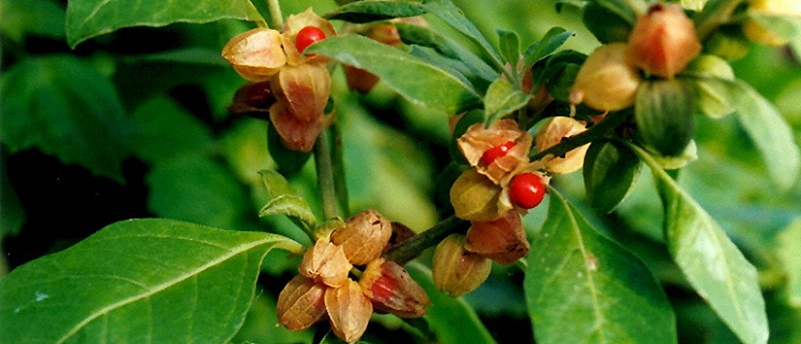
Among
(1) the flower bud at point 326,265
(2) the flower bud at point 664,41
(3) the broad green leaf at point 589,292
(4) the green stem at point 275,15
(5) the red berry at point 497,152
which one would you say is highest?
(2) the flower bud at point 664,41

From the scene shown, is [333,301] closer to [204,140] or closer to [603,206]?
[603,206]

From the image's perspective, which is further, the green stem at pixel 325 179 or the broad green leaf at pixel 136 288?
the green stem at pixel 325 179

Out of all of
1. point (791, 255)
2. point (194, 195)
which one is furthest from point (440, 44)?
point (791, 255)

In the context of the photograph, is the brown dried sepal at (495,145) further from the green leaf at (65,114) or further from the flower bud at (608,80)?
the green leaf at (65,114)

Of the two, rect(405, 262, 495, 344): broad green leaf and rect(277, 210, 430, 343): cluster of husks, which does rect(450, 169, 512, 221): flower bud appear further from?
rect(405, 262, 495, 344): broad green leaf

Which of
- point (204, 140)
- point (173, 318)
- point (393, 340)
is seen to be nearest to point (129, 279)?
point (173, 318)

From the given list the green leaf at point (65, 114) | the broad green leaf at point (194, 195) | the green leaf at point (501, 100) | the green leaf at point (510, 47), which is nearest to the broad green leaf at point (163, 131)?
the broad green leaf at point (194, 195)

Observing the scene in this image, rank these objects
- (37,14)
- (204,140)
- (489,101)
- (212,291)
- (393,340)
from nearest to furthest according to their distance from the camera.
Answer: (489,101) < (212,291) < (393,340) < (37,14) < (204,140)

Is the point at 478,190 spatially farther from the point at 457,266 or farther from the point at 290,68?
the point at 290,68
